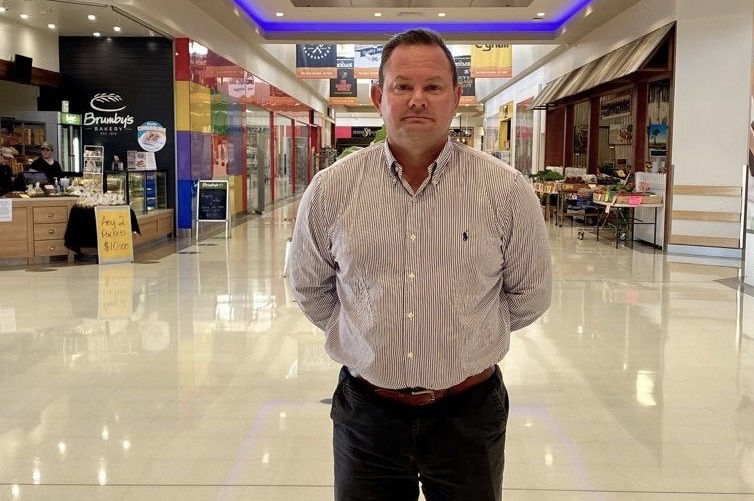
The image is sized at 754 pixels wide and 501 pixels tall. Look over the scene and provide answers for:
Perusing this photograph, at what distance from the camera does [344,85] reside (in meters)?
28.6

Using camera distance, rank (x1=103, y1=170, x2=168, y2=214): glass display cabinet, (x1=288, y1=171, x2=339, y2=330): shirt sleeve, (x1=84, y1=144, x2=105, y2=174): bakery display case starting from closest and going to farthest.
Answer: (x1=288, y1=171, x2=339, y2=330): shirt sleeve, (x1=84, y1=144, x2=105, y2=174): bakery display case, (x1=103, y1=170, x2=168, y2=214): glass display cabinet

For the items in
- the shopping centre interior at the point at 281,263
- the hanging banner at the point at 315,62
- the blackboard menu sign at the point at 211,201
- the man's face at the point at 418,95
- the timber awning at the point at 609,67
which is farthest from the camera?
the hanging banner at the point at 315,62

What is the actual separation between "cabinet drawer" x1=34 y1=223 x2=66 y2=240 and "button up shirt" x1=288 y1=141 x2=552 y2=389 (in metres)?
9.38

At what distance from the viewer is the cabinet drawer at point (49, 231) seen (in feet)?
33.8

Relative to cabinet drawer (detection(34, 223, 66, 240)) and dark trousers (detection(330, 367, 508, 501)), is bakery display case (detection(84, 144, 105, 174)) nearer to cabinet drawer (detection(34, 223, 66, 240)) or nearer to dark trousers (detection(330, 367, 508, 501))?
cabinet drawer (detection(34, 223, 66, 240))

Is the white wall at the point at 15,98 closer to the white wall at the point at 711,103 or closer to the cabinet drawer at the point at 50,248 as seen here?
the cabinet drawer at the point at 50,248

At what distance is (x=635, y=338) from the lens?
6.21 m

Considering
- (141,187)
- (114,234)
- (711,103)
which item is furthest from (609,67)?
(114,234)

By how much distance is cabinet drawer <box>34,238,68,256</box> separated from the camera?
33.9ft

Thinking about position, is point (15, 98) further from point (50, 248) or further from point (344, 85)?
point (344, 85)

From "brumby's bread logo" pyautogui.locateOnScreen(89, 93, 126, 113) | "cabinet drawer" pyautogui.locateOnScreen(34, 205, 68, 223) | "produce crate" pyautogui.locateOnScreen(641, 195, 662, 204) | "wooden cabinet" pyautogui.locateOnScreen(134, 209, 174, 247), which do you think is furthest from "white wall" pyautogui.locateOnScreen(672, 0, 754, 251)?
"brumby's bread logo" pyautogui.locateOnScreen(89, 93, 126, 113)

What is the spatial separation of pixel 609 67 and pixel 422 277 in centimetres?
1277

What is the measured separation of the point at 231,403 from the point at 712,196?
29.3 ft

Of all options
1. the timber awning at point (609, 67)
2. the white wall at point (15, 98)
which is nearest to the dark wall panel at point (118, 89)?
the white wall at point (15, 98)
